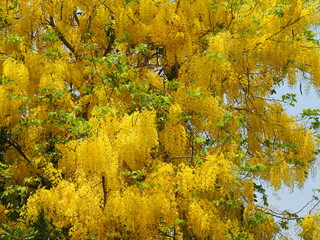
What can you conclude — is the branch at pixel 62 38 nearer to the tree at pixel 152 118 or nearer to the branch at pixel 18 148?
the tree at pixel 152 118

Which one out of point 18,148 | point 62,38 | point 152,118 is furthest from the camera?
point 62,38

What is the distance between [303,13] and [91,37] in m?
2.79

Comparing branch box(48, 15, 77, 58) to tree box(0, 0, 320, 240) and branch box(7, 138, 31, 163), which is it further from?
branch box(7, 138, 31, 163)

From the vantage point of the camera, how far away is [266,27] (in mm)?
6625

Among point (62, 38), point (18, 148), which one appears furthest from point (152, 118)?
point (62, 38)

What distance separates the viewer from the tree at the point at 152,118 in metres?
5.39

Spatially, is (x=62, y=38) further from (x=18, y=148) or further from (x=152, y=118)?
(x=152, y=118)

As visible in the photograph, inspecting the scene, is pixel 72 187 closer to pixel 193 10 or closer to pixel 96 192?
pixel 96 192

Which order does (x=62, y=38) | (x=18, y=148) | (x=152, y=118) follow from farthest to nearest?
(x=62, y=38), (x=18, y=148), (x=152, y=118)

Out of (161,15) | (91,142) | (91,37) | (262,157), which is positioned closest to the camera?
(91,142)

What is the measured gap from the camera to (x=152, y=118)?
535 cm

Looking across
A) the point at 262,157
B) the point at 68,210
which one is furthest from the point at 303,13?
the point at 68,210

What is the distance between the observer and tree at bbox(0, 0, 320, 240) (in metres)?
5.39

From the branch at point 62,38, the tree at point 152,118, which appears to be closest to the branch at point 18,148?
the tree at point 152,118
